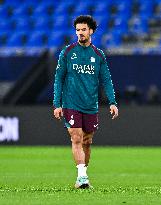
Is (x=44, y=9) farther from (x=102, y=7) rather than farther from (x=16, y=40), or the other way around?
(x=102, y=7)

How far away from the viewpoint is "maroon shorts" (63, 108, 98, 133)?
381 inches

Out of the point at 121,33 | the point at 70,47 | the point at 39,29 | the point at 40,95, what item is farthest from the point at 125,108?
the point at 70,47

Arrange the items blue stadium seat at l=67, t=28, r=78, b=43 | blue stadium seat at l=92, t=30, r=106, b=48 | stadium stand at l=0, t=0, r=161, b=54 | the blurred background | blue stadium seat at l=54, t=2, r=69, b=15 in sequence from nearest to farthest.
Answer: the blurred background, stadium stand at l=0, t=0, r=161, b=54, blue stadium seat at l=92, t=30, r=106, b=48, blue stadium seat at l=67, t=28, r=78, b=43, blue stadium seat at l=54, t=2, r=69, b=15

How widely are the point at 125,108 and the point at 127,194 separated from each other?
1156 cm

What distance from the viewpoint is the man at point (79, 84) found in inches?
378

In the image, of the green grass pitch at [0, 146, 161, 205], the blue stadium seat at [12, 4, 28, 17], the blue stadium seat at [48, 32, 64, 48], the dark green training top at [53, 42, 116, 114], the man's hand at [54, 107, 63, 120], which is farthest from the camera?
the blue stadium seat at [12, 4, 28, 17]

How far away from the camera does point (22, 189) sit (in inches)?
371

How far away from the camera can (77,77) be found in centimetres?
966

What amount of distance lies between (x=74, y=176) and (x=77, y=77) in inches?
119

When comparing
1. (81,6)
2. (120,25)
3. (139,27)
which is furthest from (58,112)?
(81,6)

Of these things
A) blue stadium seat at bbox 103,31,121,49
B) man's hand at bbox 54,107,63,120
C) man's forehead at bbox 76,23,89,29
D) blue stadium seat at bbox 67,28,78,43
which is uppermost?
blue stadium seat at bbox 67,28,78,43

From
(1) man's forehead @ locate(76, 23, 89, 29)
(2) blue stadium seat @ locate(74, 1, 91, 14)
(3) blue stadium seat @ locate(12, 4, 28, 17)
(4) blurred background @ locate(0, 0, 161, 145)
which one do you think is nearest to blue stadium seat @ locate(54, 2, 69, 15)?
(2) blue stadium seat @ locate(74, 1, 91, 14)

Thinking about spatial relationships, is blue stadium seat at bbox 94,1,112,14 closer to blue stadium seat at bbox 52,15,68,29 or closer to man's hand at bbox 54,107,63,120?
blue stadium seat at bbox 52,15,68,29

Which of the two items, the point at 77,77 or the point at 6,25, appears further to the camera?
the point at 6,25
